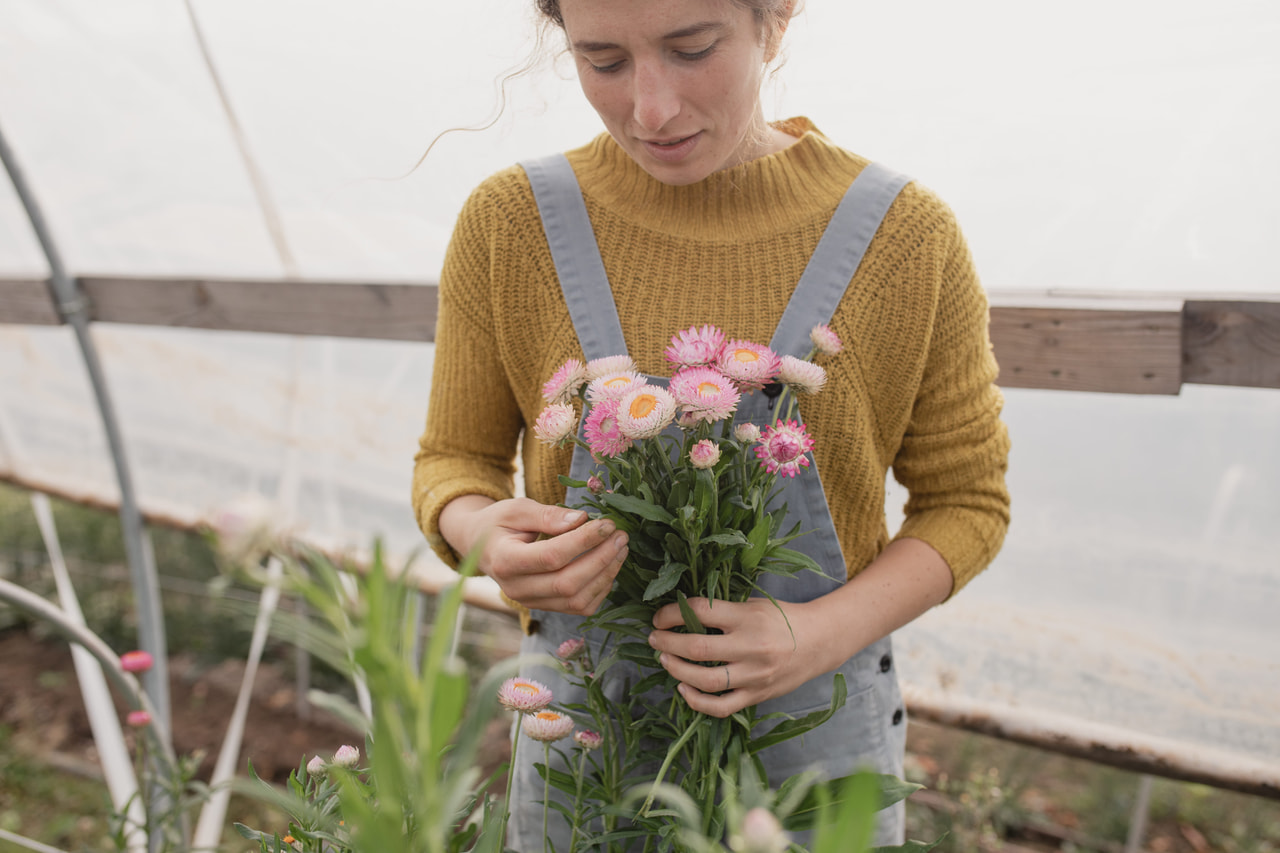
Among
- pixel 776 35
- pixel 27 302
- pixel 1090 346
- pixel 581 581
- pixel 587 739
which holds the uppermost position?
pixel 27 302

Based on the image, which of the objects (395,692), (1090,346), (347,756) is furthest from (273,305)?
(395,692)

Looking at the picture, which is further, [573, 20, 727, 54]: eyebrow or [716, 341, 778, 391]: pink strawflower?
[573, 20, 727, 54]: eyebrow

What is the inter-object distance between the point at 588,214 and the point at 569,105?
0.73 metres

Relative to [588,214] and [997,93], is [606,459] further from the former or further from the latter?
[997,93]

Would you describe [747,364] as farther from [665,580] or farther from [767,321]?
[767,321]

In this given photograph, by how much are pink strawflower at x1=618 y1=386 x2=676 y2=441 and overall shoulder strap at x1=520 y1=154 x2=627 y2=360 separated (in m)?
0.32

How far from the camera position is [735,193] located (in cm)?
101

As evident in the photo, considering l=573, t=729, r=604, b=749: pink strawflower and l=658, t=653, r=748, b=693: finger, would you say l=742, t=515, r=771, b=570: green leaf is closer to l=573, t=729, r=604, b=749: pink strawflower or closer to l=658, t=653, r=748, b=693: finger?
l=658, t=653, r=748, b=693: finger

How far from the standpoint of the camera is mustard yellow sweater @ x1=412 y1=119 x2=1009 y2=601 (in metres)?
0.93

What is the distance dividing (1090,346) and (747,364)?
2.84 ft

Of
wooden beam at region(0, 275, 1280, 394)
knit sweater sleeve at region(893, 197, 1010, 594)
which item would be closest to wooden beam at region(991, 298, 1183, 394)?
wooden beam at region(0, 275, 1280, 394)

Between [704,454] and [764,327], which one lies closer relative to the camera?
[704,454]

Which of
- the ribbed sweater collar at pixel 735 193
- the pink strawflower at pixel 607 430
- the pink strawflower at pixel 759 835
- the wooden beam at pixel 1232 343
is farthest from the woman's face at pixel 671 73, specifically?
the wooden beam at pixel 1232 343

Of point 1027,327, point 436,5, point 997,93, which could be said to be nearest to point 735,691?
point 1027,327
